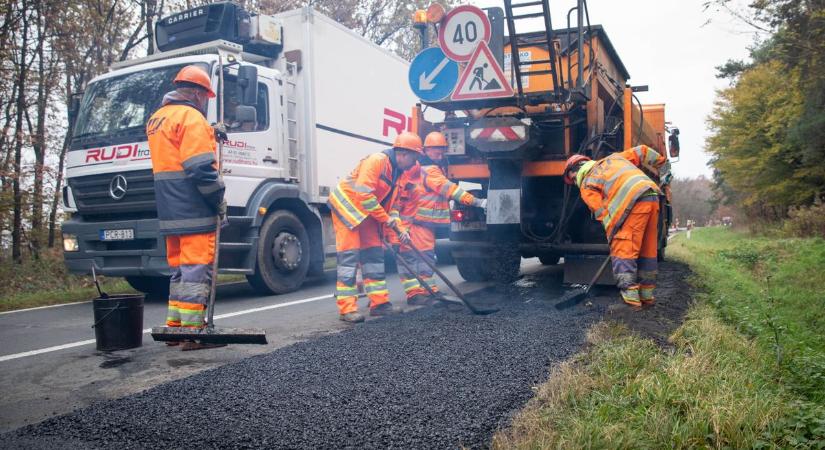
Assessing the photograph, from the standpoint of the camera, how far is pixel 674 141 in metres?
10.1

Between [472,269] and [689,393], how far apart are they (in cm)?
500

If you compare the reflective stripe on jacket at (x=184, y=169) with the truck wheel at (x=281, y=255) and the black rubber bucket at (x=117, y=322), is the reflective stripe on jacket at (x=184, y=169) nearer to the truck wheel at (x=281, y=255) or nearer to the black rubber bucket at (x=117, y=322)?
the black rubber bucket at (x=117, y=322)

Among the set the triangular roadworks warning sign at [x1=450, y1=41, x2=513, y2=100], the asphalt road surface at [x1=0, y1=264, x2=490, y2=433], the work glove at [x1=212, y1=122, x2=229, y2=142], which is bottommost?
the asphalt road surface at [x1=0, y1=264, x2=490, y2=433]

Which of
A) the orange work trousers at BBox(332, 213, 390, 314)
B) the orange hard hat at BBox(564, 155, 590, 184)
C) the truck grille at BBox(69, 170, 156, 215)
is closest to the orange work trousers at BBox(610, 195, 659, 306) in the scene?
the orange hard hat at BBox(564, 155, 590, 184)

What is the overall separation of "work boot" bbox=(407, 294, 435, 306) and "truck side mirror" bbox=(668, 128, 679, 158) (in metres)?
5.78

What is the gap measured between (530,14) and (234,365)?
13.4 feet

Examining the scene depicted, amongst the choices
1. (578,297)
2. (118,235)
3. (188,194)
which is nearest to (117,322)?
(188,194)

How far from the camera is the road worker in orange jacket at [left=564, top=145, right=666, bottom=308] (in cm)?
552

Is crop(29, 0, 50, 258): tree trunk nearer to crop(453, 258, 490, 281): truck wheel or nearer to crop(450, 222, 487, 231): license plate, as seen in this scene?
crop(453, 258, 490, 281): truck wheel

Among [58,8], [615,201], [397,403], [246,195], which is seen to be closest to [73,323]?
[246,195]

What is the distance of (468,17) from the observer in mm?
5734

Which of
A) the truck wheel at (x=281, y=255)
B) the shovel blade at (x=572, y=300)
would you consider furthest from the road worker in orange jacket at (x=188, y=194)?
the shovel blade at (x=572, y=300)

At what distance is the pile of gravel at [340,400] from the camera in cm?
260

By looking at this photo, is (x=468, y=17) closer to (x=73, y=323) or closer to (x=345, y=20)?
(x=73, y=323)
